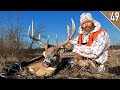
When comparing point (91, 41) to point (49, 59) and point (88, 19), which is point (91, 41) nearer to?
point (88, 19)

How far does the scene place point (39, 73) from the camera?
8023 mm

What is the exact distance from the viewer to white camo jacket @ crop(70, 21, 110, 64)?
7.91 metres

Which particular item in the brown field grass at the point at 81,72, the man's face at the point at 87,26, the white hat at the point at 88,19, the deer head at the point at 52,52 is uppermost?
the white hat at the point at 88,19

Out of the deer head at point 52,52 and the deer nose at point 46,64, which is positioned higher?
the deer head at point 52,52

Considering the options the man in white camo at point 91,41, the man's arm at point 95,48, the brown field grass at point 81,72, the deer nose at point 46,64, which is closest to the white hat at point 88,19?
the man in white camo at point 91,41

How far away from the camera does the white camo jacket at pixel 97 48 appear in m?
7.91

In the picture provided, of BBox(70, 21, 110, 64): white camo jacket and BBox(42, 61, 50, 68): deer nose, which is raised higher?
BBox(70, 21, 110, 64): white camo jacket

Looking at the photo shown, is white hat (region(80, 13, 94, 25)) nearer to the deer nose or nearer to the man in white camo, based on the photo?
the man in white camo

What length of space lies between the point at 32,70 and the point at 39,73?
0.55ft

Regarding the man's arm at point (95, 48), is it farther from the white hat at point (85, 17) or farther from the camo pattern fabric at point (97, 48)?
the white hat at point (85, 17)

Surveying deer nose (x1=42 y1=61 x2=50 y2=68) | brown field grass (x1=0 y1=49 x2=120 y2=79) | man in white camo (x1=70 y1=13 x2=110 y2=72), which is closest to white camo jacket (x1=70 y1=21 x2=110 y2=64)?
man in white camo (x1=70 y1=13 x2=110 y2=72)

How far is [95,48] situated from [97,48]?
1.6 inches
